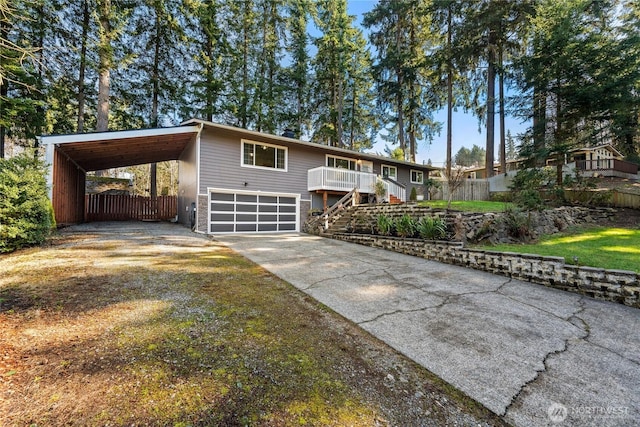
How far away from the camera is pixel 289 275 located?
490 cm

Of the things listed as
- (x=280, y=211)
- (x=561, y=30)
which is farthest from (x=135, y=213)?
(x=561, y=30)

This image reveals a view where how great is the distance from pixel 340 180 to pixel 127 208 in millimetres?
13959

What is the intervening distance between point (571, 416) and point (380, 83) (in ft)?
75.0

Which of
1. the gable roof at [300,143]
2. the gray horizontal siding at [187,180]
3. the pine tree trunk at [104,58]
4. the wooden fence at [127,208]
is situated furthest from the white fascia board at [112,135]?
the wooden fence at [127,208]

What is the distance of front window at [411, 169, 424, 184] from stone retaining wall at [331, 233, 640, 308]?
42.0ft

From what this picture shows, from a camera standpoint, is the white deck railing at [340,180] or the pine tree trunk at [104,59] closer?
the pine tree trunk at [104,59]

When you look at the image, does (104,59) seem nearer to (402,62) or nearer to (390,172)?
(390,172)

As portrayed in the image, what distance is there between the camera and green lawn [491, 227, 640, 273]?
15.3 feet

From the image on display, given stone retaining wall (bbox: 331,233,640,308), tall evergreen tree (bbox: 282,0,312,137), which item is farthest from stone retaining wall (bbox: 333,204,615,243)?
tall evergreen tree (bbox: 282,0,312,137)

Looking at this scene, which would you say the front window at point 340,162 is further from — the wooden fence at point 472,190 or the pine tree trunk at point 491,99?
the pine tree trunk at point 491,99

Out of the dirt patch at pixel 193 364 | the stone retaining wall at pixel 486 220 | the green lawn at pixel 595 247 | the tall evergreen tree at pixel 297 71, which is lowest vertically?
the dirt patch at pixel 193 364

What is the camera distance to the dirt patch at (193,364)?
5.11ft

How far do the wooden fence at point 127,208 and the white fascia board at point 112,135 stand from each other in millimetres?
8937

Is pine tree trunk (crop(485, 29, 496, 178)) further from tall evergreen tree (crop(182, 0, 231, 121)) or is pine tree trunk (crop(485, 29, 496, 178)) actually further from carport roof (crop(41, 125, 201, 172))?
carport roof (crop(41, 125, 201, 172))
